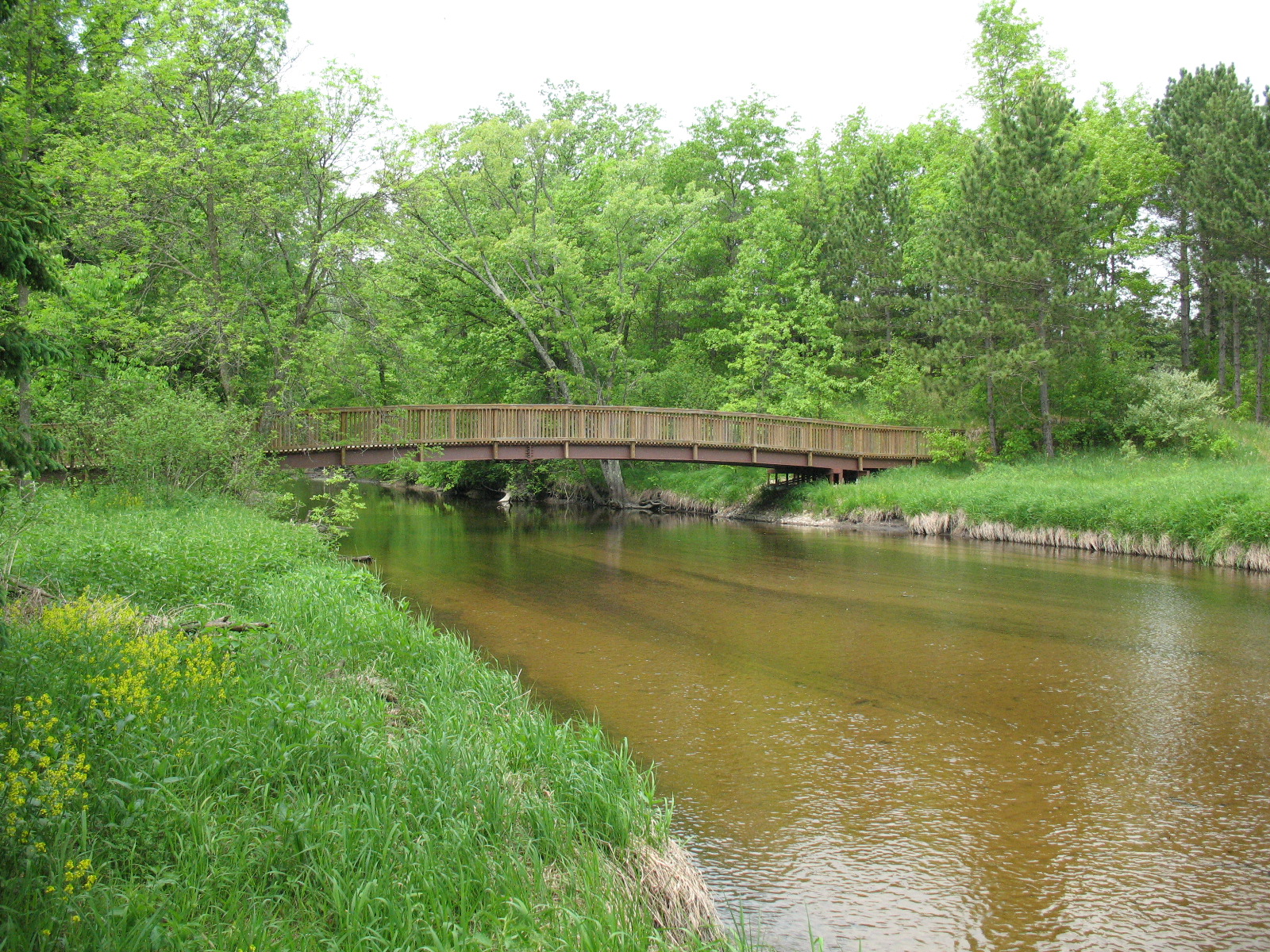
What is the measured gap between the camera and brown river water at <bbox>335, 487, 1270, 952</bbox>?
5234 millimetres

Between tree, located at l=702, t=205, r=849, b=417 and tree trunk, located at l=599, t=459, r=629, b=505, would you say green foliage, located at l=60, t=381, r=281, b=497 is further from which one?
tree, located at l=702, t=205, r=849, b=417

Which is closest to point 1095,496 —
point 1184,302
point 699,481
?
point 1184,302

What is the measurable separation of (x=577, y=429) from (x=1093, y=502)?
1371cm

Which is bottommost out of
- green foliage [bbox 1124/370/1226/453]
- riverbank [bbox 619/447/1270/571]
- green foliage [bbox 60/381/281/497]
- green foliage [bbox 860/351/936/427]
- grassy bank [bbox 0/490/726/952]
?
grassy bank [bbox 0/490/726/952]

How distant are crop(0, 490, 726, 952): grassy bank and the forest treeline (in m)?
1.69

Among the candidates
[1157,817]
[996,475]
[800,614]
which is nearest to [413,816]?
[1157,817]

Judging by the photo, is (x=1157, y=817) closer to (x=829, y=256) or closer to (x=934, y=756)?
(x=934, y=756)

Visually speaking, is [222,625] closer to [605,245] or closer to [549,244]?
[549,244]

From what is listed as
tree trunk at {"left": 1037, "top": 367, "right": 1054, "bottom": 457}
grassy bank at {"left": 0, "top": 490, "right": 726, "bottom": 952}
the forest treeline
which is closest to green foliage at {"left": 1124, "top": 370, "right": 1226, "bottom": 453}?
the forest treeline

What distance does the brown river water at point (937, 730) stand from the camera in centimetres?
523

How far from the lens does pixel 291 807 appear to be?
4676 millimetres

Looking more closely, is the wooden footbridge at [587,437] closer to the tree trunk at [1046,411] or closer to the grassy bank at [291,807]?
the tree trunk at [1046,411]

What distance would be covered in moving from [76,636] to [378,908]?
345 cm

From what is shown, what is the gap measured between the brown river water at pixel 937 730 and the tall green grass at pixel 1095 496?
1247 mm
